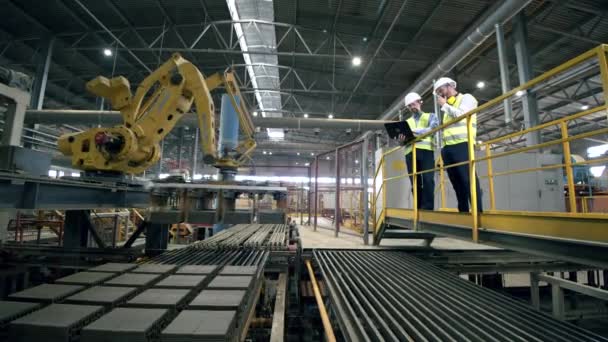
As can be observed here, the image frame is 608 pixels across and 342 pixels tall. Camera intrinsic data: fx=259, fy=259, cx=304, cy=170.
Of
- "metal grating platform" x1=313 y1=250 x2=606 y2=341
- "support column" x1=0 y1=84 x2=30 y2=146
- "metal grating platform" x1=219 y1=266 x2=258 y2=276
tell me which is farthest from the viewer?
"support column" x1=0 y1=84 x2=30 y2=146

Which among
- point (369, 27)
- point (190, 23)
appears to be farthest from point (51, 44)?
point (369, 27)

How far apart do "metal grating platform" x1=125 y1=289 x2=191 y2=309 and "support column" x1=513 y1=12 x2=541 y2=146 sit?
747 cm

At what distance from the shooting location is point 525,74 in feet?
20.8

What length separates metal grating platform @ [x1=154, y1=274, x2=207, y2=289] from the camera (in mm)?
2318

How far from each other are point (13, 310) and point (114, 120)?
36.8 feet

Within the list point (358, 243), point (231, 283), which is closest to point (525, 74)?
Result: point (358, 243)

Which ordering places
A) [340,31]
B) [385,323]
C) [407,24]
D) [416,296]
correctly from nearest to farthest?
[385,323] < [416,296] < [407,24] < [340,31]

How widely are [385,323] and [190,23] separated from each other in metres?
10.5

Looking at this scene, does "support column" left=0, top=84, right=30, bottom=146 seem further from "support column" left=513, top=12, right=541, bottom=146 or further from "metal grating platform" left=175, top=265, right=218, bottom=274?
"support column" left=513, top=12, right=541, bottom=146

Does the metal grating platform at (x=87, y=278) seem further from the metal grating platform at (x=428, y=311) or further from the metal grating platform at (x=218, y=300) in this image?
the metal grating platform at (x=428, y=311)

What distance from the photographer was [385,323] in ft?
6.52

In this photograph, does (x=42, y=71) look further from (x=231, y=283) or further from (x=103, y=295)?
(x=231, y=283)

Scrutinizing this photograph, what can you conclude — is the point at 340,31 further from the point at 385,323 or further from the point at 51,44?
the point at 51,44

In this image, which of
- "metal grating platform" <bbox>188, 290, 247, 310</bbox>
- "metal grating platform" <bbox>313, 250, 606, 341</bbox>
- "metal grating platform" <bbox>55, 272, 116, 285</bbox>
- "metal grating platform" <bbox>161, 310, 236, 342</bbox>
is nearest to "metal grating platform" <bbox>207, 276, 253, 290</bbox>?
"metal grating platform" <bbox>188, 290, 247, 310</bbox>
